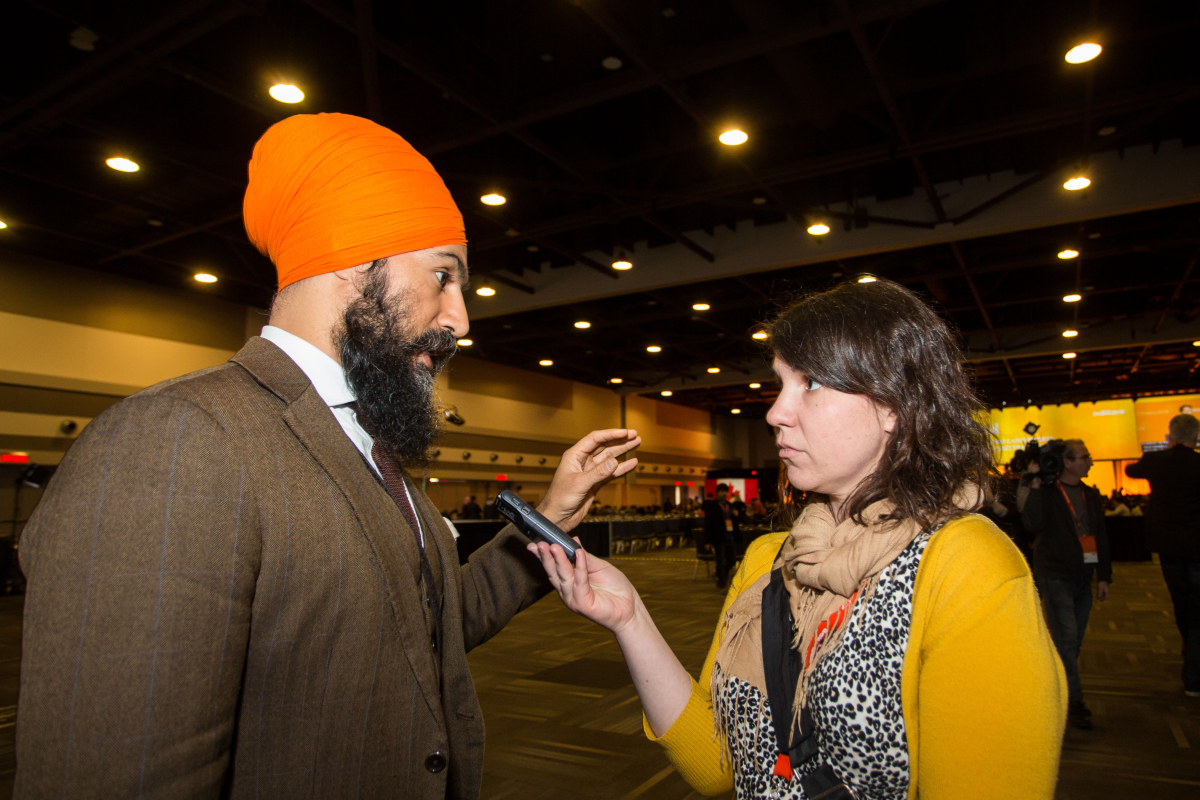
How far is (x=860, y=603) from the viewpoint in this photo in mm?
1109

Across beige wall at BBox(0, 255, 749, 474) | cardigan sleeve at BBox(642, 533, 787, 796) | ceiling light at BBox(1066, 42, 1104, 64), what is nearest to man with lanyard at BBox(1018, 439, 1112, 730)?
ceiling light at BBox(1066, 42, 1104, 64)

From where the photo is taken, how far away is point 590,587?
129 cm

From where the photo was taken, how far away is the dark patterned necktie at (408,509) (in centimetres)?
111

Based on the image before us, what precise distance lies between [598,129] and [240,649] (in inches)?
284

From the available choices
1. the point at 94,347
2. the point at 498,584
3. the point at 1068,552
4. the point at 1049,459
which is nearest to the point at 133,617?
the point at 498,584

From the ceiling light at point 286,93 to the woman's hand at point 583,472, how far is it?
503 centimetres

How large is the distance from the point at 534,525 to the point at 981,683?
73 centimetres

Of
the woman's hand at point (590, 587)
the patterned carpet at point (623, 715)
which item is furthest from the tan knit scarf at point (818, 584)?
the patterned carpet at point (623, 715)

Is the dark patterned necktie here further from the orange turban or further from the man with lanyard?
the man with lanyard

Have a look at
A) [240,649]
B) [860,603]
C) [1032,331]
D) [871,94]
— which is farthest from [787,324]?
[1032,331]

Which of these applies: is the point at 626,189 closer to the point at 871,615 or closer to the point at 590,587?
the point at 590,587

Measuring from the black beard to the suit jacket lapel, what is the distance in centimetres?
9

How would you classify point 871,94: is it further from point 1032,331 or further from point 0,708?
point 1032,331

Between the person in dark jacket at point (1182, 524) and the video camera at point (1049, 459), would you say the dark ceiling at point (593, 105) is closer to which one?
the video camera at point (1049, 459)
